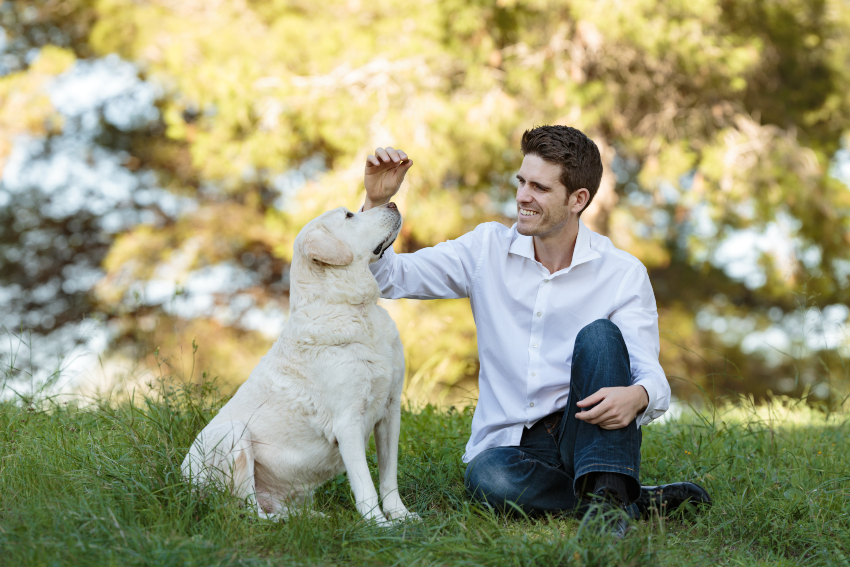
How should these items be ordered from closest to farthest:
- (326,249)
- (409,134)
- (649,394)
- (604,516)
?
1. (604,516)
2. (649,394)
3. (326,249)
4. (409,134)

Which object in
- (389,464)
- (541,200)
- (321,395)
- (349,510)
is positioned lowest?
(349,510)

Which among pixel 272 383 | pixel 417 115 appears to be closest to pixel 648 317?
pixel 272 383

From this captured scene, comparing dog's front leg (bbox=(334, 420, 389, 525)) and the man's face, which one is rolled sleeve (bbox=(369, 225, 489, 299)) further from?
dog's front leg (bbox=(334, 420, 389, 525))

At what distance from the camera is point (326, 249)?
9.09 feet

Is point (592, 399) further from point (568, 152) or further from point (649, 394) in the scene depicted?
point (568, 152)

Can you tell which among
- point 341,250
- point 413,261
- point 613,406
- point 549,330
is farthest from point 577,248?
point 341,250

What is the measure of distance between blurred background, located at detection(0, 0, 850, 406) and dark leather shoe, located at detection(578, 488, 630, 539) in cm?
382

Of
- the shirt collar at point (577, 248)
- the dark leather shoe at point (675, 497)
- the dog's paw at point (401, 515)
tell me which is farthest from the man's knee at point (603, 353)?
the dog's paw at point (401, 515)

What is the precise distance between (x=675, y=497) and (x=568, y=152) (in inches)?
61.7

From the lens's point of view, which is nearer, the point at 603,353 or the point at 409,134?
the point at 603,353

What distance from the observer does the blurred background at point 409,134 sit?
8.01 m

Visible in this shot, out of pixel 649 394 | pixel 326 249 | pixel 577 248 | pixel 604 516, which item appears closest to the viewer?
pixel 604 516

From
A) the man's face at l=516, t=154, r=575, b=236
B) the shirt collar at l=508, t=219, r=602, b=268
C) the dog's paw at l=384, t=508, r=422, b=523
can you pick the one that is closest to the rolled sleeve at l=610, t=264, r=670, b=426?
the shirt collar at l=508, t=219, r=602, b=268

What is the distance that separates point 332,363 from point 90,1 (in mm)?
10695
